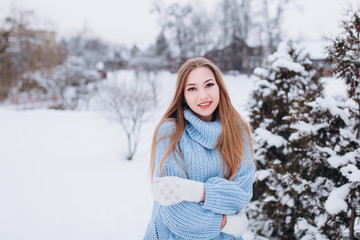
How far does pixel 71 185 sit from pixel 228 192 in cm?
635

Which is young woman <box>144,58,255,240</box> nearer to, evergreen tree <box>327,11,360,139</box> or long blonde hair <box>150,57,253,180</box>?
long blonde hair <box>150,57,253,180</box>

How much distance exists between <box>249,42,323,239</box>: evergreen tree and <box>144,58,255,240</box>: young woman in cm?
123

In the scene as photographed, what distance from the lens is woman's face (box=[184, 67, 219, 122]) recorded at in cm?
154

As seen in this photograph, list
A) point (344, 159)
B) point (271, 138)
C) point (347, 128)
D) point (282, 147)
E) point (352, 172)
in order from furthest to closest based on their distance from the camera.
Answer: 1. point (282, 147)
2. point (271, 138)
3. point (347, 128)
4. point (344, 159)
5. point (352, 172)

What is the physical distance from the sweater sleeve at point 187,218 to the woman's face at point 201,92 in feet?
1.20

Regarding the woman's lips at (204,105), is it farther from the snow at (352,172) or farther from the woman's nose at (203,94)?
the snow at (352,172)

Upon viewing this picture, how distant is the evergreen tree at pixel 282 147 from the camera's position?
2609 millimetres

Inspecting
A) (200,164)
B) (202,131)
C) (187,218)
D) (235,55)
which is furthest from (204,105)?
(235,55)

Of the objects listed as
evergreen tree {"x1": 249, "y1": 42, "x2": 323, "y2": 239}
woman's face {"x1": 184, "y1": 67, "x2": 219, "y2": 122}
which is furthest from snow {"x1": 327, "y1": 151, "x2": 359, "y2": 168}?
woman's face {"x1": 184, "y1": 67, "x2": 219, "y2": 122}

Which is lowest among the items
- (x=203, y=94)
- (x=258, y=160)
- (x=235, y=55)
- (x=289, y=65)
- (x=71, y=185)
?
(x=71, y=185)

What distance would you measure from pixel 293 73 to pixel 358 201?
158cm

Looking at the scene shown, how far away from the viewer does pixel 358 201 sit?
2.13 meters

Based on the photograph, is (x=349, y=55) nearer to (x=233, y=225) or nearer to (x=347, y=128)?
(x=347, y=128)

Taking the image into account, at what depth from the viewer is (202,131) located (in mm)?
1496
